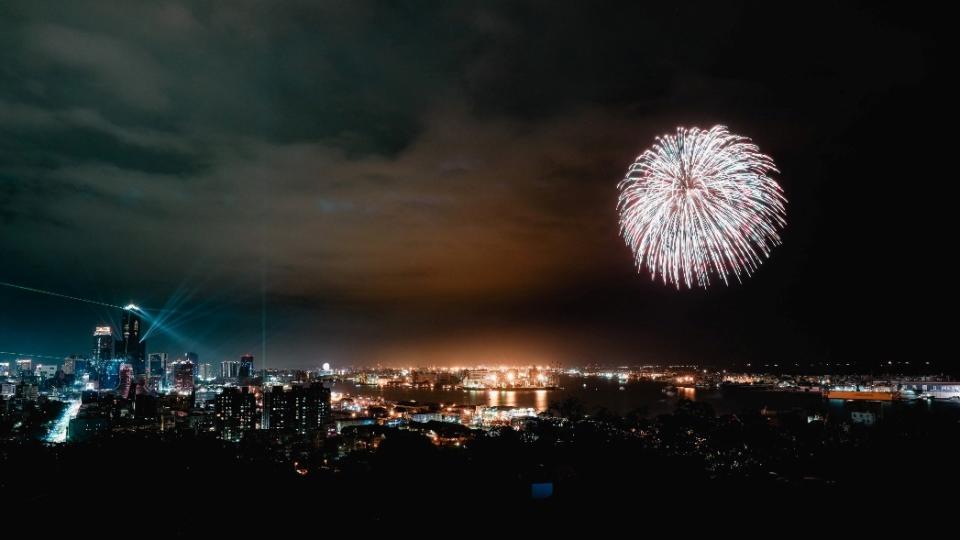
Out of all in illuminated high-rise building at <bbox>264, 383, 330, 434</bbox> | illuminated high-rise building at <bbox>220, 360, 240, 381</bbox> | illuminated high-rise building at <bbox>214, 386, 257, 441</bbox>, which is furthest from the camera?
illuminated high-rise building at <bbox>220, 360, 240, 381</bbox>

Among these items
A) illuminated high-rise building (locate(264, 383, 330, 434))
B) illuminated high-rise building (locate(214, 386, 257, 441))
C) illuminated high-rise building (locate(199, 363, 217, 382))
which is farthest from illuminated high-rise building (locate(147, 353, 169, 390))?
illuminated high-rise building (locate(264, 383, 330, 434))

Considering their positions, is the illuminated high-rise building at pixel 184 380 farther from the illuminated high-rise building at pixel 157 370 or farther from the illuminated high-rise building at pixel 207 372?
the illuminated high-rise building at pixel 207 372

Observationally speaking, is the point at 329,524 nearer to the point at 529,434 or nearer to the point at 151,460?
the point at 151,460

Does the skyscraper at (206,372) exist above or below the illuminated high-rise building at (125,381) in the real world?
below

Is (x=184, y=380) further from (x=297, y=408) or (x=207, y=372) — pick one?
(x=207, y=372)

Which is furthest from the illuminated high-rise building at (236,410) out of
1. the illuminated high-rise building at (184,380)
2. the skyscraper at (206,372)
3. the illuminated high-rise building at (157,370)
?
the skyscraper at (206,372)

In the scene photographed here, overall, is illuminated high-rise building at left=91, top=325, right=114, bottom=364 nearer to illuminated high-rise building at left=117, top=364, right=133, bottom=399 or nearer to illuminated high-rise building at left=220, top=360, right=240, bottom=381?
illuminated high-rise building at left=117, top=364, right=133, bottom=399

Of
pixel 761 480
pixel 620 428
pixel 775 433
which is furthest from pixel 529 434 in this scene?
pixel 761 480

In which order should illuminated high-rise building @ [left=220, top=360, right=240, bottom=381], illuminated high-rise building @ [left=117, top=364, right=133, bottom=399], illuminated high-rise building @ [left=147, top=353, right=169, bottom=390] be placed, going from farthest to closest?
1. illuminated high-rise building @ [left=220, top=360, right=240, bottom=381]
2. illuminated high-rise building @ [left=147, top=353, right=169, bottom=390]
3. illuminated high-rise building @ [left=117, top=364, right=133, bottom=399]
